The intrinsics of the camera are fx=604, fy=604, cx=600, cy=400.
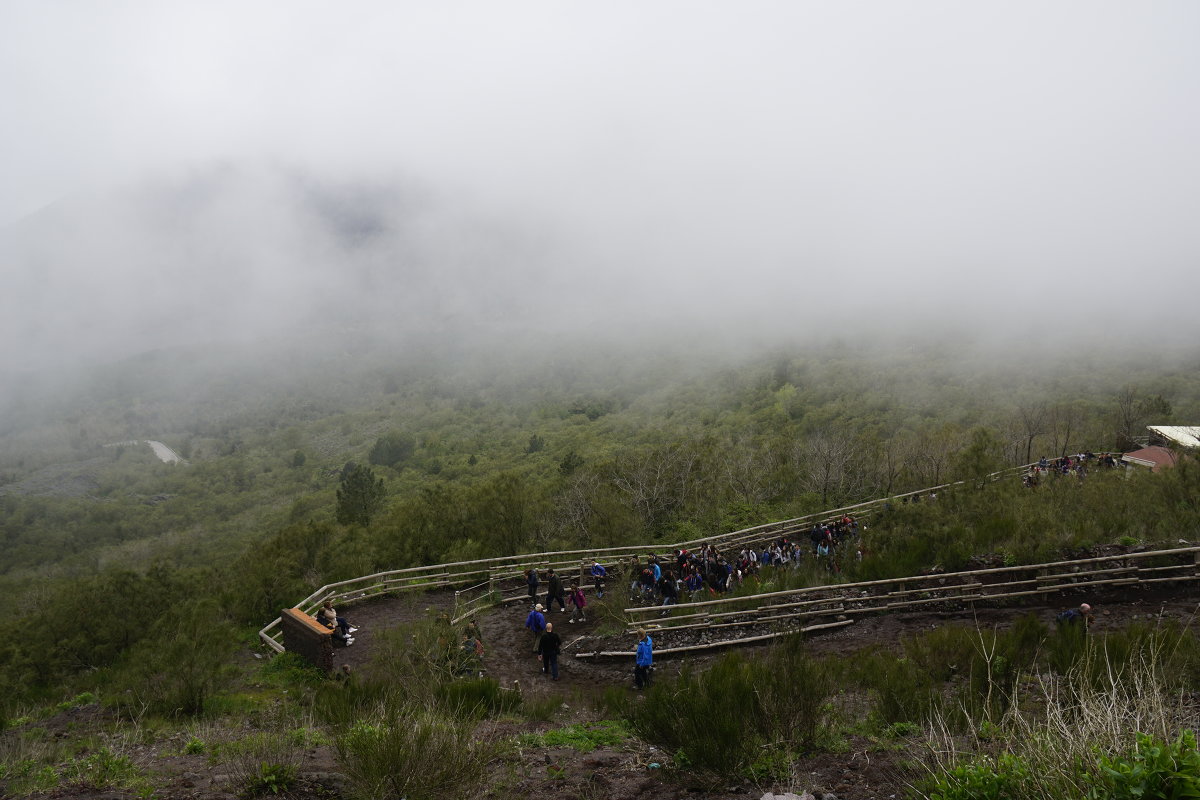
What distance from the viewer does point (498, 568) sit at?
2106cm

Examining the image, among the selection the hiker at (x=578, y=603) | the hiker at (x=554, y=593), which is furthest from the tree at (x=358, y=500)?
the hiker at (x=578, y=603)

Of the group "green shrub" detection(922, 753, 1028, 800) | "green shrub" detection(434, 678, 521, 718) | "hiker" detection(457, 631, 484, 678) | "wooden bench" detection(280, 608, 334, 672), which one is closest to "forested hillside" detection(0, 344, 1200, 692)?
"wooden bench" detection(280, 608, 334, 672)

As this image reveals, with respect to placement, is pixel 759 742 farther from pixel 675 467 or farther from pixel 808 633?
pixel 675 467

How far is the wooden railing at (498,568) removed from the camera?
62.9ft

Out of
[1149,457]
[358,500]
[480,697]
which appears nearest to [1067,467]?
[1149,457]

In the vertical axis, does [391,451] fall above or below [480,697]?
below

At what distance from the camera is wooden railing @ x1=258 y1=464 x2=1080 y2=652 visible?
19.2 meters

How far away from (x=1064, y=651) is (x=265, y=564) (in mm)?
24716

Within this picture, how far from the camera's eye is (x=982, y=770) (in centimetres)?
392

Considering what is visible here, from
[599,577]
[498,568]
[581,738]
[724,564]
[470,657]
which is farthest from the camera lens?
[498,568]

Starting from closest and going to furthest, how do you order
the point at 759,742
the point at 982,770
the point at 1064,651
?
1. the point at 982,770
2. the point at 759,742
3. the point at 1064,651

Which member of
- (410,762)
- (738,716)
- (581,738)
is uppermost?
(410,762)

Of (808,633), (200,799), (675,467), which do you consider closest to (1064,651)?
(808,633)

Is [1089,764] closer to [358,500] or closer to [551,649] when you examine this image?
[551,649]
